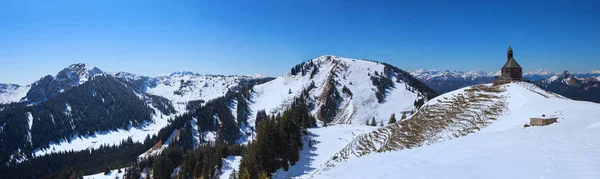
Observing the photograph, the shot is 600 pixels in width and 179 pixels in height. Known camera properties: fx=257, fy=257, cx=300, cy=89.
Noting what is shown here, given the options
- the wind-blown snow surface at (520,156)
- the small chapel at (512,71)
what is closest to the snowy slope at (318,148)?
the wind-blown snow surface at (520,156)

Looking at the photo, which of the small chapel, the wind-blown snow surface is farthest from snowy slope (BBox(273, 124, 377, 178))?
the small chapel

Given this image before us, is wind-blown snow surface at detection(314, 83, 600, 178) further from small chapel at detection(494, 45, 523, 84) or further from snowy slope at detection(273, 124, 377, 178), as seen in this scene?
snowy slope at detection(273, 124, 377, 178)

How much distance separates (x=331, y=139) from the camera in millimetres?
63156

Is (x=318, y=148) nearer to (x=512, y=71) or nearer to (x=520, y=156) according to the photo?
(x=512, y=71)

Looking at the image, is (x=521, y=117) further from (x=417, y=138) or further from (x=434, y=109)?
(x=434, y=109)

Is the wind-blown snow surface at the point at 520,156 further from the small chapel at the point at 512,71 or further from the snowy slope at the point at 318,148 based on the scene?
the snowy slope at the point at 318,148

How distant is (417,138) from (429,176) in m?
19.3

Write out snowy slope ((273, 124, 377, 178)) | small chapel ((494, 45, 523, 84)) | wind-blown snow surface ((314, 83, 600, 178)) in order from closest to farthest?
wind-blown snow surface ((314, 83, 600, 178)) < small chapel ((494, 45, 523, 84)) < snowy slope ((273, 124, 377, 178))

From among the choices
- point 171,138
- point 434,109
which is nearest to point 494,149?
point 434,109

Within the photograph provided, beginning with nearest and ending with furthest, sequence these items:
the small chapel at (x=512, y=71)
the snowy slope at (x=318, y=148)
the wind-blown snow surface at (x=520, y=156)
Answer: the wind-blown snow surface at (x=520, y=156) → the small chapel at (x=512, y=71) → the snowy slope at (x=318, y=148)

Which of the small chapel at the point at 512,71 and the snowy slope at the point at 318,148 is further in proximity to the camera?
the snowy slope at the point at 318,148

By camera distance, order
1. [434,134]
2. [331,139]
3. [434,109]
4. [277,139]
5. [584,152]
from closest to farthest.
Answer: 1. [584,152]
2. [434,134]
3. [434,109]
4. [277,139]
5. [331,139]

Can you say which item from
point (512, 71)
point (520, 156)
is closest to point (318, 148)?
point (512, 71)

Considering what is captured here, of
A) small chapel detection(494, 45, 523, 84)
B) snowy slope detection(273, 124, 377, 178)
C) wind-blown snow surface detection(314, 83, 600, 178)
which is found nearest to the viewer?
wind-blown snow surface detection(314, 83, 600, 178)
